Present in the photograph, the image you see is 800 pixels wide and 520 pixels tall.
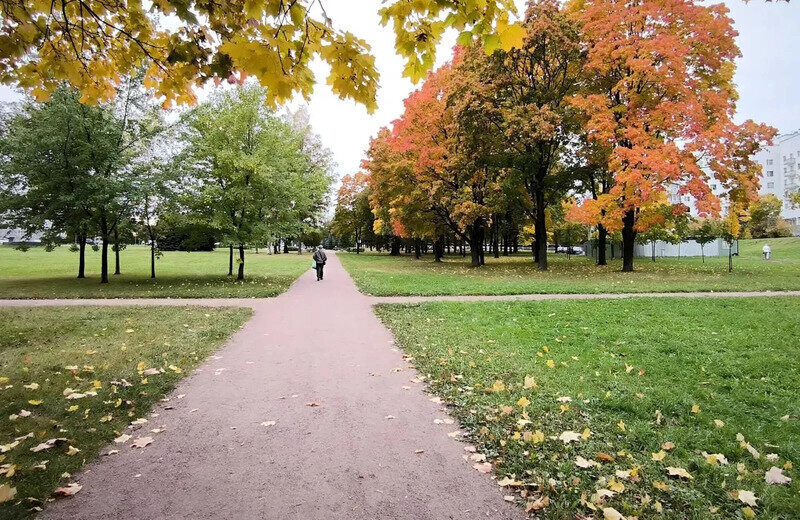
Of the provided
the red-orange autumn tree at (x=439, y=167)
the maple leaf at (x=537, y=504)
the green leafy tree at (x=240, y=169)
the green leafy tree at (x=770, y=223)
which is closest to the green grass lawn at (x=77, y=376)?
the maple leaf at (x=537, y=504)

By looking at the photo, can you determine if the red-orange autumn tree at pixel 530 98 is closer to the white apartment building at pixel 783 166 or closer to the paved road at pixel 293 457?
the paved road at pixel 293 457

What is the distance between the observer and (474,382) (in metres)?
5.10

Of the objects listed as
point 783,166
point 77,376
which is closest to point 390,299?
point 77,376

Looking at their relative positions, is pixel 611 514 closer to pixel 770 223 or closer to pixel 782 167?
pixel 770 223

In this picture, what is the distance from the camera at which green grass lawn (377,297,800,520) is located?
2.85 m

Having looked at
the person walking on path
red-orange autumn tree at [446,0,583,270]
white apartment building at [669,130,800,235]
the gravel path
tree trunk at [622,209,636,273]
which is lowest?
the gravel path

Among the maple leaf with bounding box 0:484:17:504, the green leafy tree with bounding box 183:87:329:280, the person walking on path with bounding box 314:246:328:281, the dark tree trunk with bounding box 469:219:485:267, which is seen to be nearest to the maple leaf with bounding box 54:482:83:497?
the maple leaf with bounding box 0:484:17:504

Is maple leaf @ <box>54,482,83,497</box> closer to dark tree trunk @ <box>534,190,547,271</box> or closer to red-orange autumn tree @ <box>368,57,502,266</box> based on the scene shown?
red-orange autumn tree @ <box>368,57,502,266</box>

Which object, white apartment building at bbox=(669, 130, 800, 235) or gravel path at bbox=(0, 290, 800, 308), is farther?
white apartment building at bbox=(669, 130, 800, 235)

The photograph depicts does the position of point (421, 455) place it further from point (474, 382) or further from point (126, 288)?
point (126, 288)

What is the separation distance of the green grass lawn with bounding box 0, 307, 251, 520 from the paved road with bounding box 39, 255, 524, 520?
9.9 inches

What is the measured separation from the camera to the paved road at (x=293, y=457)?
2.74 metres

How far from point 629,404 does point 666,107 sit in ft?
57.6

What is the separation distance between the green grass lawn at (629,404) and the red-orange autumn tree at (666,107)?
32.9ft
